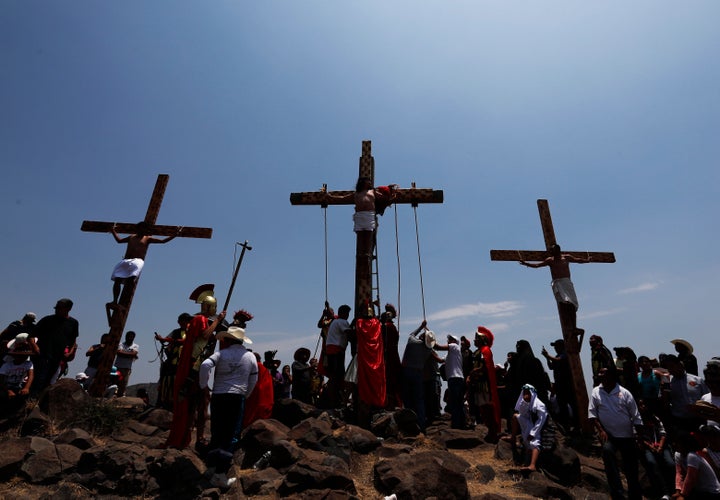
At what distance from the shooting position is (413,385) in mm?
8984

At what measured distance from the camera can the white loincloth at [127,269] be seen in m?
9.74

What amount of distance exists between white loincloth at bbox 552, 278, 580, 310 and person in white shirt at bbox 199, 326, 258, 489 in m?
8.61

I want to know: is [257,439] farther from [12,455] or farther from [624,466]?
[624,466]

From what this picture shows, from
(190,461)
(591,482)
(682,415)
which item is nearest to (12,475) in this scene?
(190,461)

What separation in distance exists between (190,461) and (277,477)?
4.15 feet

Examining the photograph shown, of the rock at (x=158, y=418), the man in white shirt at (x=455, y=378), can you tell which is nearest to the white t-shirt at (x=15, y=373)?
the rock at (x=158, y=418)

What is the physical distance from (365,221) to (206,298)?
4246 millimetres

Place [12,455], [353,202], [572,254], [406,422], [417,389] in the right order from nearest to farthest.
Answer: [12,455] → [406,422] → [417,389] → [353,202] → [572,254]

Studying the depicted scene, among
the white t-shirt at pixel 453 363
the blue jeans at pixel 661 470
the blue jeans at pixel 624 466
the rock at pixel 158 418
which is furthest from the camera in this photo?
the white t-shirt at pixel 453 363

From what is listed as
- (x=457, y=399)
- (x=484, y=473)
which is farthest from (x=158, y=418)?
(x=457, y=399)

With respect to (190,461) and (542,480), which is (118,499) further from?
(542,480)

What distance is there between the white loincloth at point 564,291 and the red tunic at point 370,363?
5.44 m

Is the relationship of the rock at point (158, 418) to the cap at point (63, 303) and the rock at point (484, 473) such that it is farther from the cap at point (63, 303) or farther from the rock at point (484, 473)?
the rock at point (484, 473)

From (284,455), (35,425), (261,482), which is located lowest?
(261,482)
